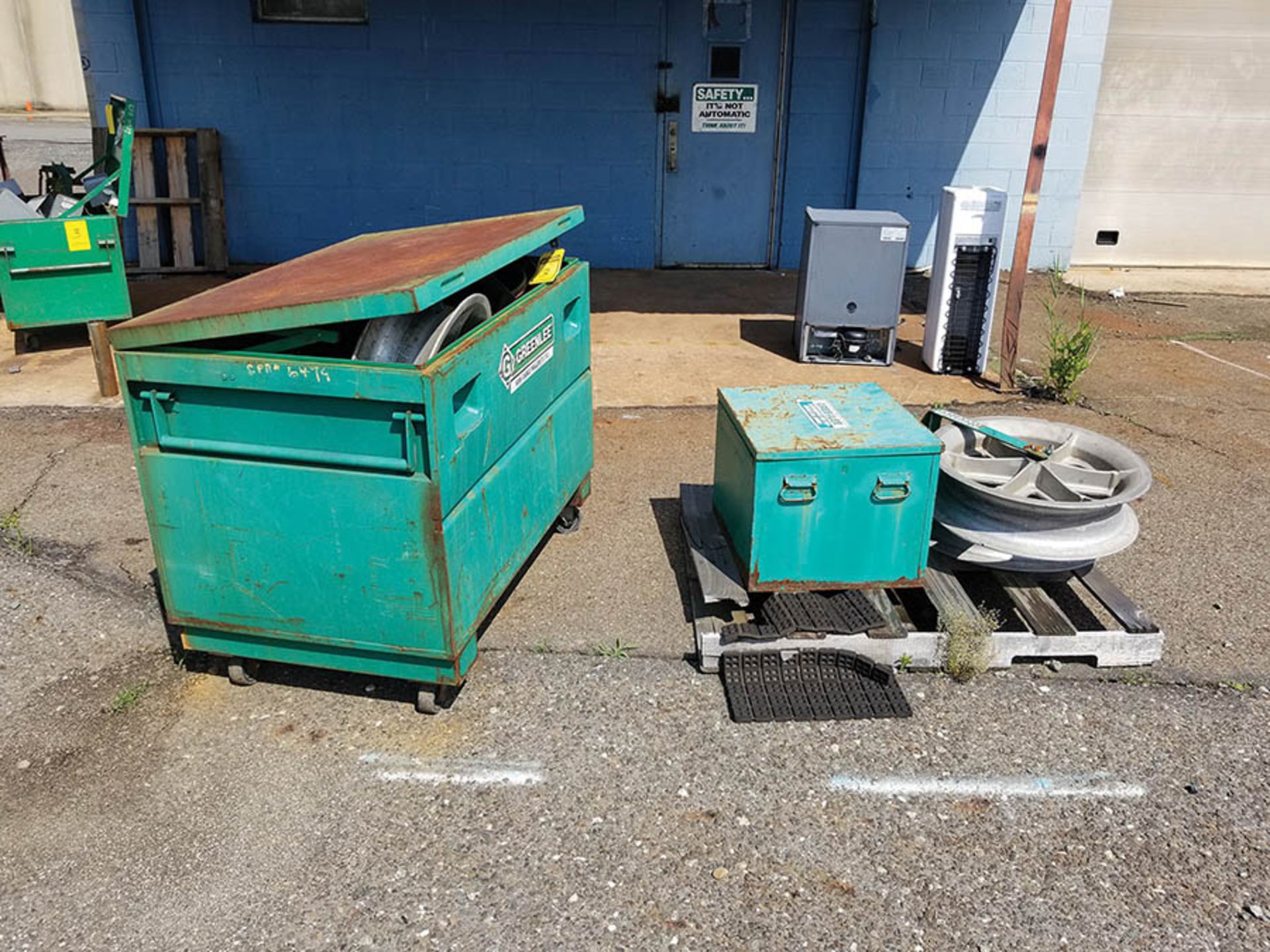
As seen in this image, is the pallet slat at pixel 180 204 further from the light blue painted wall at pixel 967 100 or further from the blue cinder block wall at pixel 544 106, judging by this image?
the light blue painted wall at pixel 967 100

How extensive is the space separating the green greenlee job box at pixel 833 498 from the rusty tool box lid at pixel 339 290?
120 cm

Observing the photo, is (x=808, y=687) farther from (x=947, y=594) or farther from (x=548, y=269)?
(x=548, y=269)

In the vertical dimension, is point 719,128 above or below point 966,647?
above

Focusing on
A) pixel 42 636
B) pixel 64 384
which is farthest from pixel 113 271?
pixel 42 636

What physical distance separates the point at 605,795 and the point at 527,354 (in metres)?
1.67

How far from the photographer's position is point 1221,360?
7988mm

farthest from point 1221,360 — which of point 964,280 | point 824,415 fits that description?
point 824,415

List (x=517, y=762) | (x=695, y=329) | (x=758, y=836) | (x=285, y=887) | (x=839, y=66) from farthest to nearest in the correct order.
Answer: (x=839, y=66) → (x=695, y=329) → (x=517, y=762) → (x=758, y=836) → (x=285, y=887)

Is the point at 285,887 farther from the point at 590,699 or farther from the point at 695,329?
the point at 695,329

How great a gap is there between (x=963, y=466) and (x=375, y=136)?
7476 millimetres

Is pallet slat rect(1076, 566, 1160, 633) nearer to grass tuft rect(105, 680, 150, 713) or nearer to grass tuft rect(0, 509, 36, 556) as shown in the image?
grass tuft rect(105, 680, 150, 713)

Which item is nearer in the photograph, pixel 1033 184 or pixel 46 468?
pixel 46 468

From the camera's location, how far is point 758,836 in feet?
10.2

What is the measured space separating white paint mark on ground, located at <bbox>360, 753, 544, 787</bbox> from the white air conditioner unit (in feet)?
16.7
